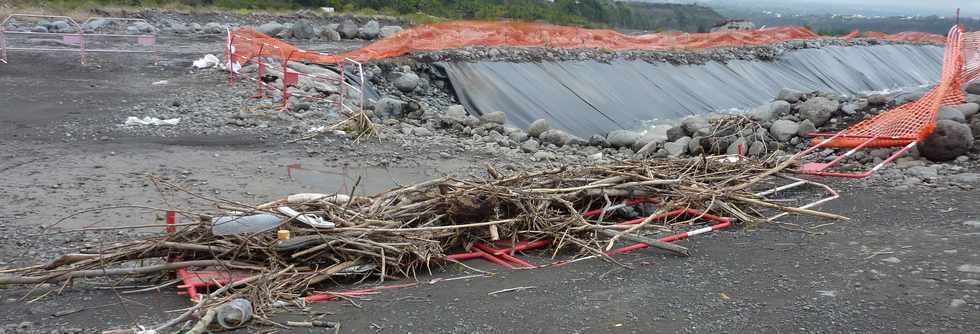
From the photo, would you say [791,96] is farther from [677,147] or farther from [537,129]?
[537,129]

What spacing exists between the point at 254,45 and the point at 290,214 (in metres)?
11.7

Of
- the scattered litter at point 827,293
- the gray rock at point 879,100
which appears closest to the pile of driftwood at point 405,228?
the scattered litter at point 827,293

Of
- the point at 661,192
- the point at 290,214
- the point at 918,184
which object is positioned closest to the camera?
the point at 290,214

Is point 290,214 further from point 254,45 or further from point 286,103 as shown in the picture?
point 254,45

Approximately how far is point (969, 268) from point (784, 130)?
21.5 ft

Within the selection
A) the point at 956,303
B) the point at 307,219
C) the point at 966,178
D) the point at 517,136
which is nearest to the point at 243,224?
the point at 307,219

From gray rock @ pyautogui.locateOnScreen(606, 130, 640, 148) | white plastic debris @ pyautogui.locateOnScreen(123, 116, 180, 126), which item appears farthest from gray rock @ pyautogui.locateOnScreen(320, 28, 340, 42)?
white plastic debris @ pyautogui.locateOnScreen(123, 116, 180, 126)

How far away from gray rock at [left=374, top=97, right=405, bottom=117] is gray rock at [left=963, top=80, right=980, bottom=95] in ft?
28.4

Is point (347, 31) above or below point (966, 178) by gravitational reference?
below

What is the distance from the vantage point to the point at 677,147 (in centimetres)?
1168

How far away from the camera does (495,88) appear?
51.4 ft

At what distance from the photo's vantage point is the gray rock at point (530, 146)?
1173 centimetres

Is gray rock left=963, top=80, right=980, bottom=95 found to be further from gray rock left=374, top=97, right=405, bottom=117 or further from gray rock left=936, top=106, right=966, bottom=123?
gray rock left=374, top=97, right=405, bottom=117

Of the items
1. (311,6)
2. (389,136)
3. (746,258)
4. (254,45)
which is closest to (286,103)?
(389,136)
